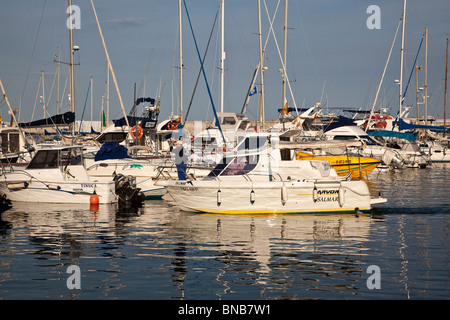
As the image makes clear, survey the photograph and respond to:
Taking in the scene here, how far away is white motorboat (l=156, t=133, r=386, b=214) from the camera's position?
20.7 meters

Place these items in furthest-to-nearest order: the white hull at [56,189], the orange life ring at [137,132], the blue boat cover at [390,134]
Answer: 1. the blue boat cover at [390,134]
2. the orange life ring at [137,132]
3. the white hull at [56,189]

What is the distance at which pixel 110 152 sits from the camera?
2938 cm

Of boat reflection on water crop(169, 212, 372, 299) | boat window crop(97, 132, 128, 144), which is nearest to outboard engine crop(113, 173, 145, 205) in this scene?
boat reflection on water crop(169, 212, 372, 299)

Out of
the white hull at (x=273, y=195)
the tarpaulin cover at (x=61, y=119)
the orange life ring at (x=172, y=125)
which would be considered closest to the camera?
the white hull at (x=273, y=195)

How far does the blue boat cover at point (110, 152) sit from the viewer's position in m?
29.2

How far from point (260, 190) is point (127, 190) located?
24.7 ft

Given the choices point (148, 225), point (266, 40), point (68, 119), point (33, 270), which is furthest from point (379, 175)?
point (33, 270)

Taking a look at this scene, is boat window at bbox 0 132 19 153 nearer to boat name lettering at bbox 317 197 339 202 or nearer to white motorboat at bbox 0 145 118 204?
white motorboat at bbox 0 145 118 204

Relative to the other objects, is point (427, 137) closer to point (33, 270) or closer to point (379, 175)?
point (379, 175)

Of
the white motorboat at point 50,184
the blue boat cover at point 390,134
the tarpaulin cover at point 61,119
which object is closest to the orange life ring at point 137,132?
the tarpaulin cover at point 61,119

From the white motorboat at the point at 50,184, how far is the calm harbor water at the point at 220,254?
0.94m

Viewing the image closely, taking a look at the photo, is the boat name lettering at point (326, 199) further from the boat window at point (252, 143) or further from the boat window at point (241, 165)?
the boat window at point (252, 143)

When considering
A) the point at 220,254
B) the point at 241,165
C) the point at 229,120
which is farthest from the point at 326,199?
the point at 229,120

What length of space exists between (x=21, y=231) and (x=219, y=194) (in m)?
7.18
